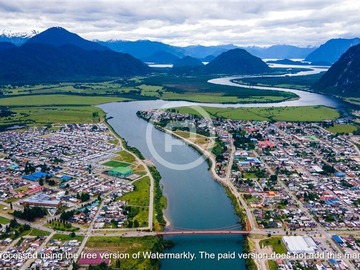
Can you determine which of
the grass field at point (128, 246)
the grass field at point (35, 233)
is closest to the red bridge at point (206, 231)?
the grass field at point (128, 246)

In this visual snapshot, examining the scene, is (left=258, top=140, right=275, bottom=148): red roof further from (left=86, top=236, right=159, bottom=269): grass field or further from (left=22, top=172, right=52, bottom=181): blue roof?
(left=22, top=172, right=52, bottom=181): blue roof

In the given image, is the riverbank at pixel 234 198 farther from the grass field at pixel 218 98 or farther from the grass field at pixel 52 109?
the grass field at pixel 218 98

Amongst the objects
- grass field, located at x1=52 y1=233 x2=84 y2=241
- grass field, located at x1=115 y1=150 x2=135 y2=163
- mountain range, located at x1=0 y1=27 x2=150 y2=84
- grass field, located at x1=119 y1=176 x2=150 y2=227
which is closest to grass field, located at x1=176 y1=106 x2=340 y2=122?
grass field, located at x1=115 y1=150 x2=135 y2=163

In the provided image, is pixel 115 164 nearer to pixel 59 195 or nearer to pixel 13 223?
pixel 59 195

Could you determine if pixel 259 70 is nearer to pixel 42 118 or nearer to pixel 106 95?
pixel 106 95

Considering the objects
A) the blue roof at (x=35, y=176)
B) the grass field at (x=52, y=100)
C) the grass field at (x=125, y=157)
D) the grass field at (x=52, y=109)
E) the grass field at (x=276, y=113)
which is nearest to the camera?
the blue roof at (x=35, y=176)

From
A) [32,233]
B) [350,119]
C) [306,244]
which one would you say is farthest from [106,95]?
[306,244]
